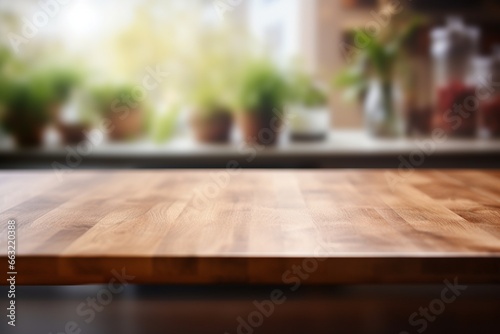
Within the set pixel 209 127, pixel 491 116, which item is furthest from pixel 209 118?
pixel 491 116

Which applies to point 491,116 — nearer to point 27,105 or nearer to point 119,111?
point 119,111

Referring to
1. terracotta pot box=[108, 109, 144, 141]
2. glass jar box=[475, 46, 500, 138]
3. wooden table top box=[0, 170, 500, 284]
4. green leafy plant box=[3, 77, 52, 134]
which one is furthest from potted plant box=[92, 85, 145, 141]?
glass jar box=[475, 46, 500, 138]

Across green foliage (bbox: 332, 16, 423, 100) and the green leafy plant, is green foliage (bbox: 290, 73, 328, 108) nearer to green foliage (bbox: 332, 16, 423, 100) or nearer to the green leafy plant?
green foliage (bbox: 332, 16, 423, 100)

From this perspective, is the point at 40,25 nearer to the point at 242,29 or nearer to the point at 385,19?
the point at 242,29

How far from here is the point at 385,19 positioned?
2.09m

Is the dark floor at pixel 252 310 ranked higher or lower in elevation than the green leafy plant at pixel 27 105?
lower

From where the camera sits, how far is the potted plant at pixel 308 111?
2.05m

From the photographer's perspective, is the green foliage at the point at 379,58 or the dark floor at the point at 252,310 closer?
the dark floor at the point at 252,310

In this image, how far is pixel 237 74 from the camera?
83.1 inches

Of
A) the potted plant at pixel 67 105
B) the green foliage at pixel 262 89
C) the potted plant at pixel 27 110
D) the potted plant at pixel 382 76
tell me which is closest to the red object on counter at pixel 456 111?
the potted plant at pixel 382 76

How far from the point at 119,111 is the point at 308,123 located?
0.63m

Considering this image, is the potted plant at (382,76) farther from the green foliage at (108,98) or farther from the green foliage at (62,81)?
the green foliage at (62,81)

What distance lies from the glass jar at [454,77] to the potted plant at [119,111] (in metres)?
0.99

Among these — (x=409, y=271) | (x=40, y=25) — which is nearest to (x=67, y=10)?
(x=40, y=25)
